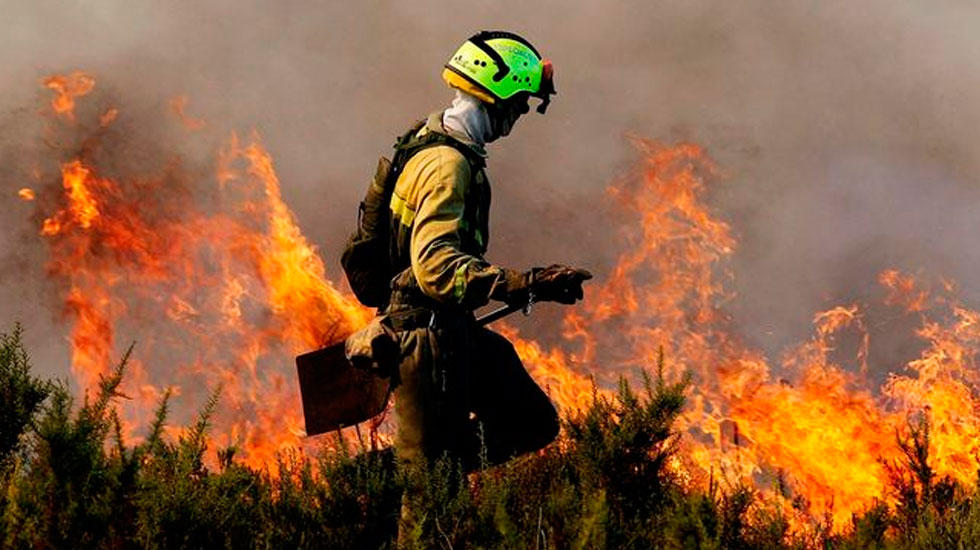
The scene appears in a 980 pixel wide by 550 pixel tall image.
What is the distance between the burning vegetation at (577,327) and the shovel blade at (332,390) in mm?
4863

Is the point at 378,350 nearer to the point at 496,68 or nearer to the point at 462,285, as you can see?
the point at 462,285

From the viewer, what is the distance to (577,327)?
42.7 feet

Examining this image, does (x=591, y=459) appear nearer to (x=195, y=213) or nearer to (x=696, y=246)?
(x=696, y=246)

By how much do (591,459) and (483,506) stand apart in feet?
4.45

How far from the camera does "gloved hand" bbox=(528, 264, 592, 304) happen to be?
14.0 feet

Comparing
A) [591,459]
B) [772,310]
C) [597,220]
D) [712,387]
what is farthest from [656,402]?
[597,220]

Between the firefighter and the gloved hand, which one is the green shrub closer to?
the firefighter

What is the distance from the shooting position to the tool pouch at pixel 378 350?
4.59 meters

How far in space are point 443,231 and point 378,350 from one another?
61 cm

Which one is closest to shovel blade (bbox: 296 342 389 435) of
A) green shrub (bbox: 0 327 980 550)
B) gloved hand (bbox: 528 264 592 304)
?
green shrub (bbox: 0 327 980 550)

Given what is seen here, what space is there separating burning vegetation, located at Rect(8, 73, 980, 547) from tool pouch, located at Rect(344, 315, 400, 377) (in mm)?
5263

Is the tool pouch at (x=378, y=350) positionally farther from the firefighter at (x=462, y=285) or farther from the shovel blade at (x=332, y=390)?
the shovel blade at (x=332, y=390)

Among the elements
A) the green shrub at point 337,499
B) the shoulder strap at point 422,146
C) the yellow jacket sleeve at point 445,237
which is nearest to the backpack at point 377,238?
the shoulder strap at point 422,146

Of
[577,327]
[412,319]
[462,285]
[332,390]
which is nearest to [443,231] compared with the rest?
[462,285]
